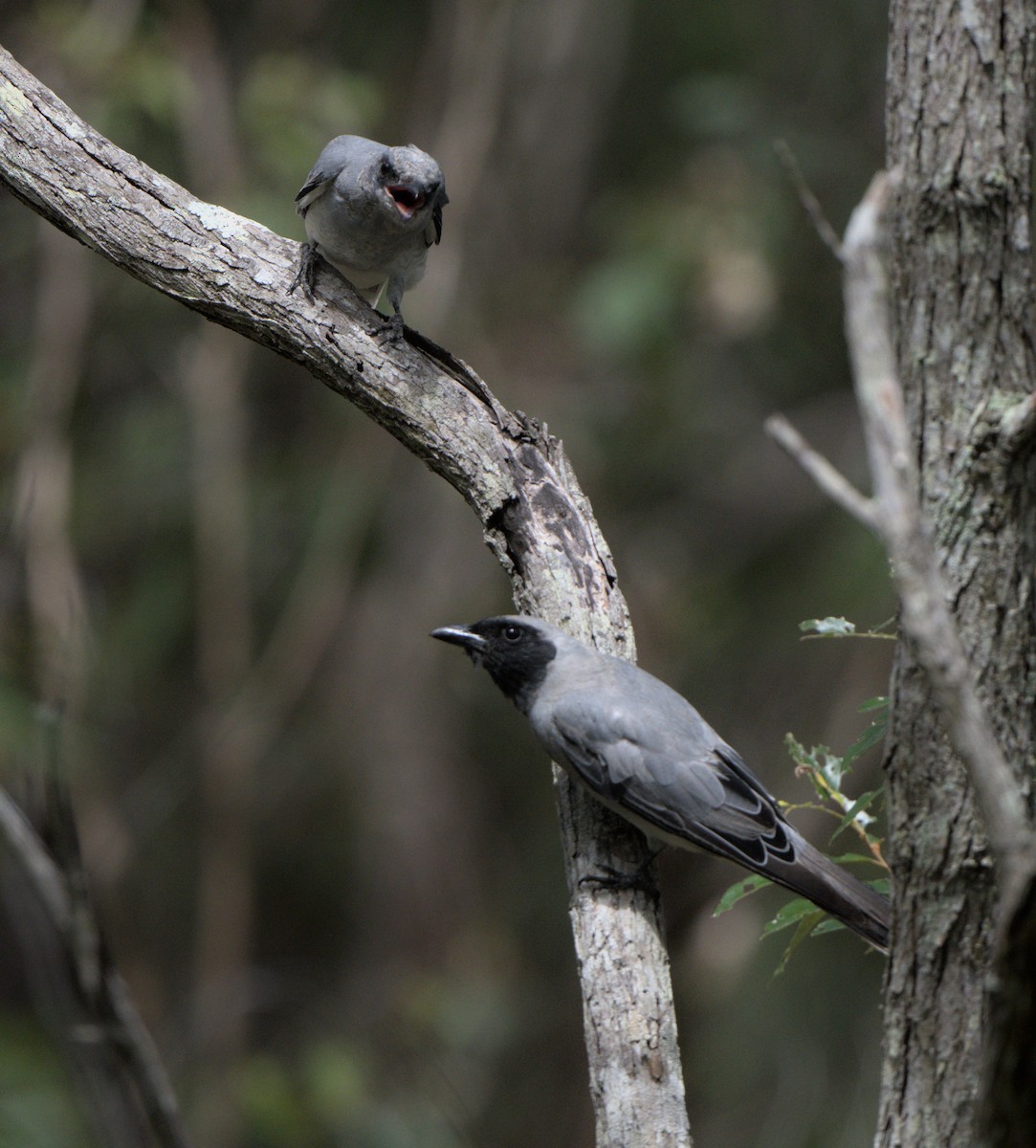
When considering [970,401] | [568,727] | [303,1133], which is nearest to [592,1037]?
[568,727]

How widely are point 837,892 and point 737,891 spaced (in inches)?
21.1

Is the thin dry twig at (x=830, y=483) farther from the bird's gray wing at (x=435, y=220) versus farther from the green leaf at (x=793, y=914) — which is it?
the bird's gray wing at (x=435, y=220)

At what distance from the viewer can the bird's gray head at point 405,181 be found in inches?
145

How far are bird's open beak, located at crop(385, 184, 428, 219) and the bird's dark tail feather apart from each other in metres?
2.10

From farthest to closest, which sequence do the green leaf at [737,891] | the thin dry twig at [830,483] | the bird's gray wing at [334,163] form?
the bird's gray wing at [334,163], the green leaf at [737,891], the thin dry twig at [830,483]

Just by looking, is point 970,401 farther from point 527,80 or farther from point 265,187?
point 527,80

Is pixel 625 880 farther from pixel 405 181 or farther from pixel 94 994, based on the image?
pixel 405 181

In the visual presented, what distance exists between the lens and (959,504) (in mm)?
1959

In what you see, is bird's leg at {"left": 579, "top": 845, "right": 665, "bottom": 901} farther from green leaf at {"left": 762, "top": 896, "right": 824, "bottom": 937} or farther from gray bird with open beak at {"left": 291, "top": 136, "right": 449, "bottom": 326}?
gray bird with open beak at {"left": 291, "top": 136, "right": 449, "bottom": 326}

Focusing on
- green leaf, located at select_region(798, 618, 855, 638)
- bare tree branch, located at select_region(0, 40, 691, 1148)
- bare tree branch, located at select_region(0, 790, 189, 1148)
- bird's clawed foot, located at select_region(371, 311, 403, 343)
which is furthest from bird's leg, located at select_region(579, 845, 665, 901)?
bird's clawed foot, located at select_region(371, 311, 403, 343)

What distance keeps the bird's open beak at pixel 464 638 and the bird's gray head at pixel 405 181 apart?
1216 mm

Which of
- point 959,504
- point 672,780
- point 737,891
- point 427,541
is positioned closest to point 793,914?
point 737,891

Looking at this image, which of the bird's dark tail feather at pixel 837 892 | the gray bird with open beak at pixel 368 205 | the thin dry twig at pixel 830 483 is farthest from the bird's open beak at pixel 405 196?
the thin dry twig at pixel 830 483

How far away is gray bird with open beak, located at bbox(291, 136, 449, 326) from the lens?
3688mm
